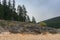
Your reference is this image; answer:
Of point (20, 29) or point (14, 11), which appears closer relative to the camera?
point (20, 29)

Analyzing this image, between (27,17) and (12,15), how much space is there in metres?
14.8

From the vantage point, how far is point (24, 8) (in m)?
125

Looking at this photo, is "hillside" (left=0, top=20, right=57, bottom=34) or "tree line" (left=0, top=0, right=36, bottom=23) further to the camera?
"tree line" (left=0, top=0, right=36, bottom=23)

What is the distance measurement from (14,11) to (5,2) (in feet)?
24.8

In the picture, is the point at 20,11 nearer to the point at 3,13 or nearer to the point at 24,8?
the point at 24,8

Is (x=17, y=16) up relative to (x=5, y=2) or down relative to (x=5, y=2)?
down

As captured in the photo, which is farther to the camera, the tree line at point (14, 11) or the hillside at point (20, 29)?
the tree line at point (14, 11)

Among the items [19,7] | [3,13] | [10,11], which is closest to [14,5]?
[19,7]

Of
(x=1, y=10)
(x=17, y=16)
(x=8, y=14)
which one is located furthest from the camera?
(x=17, y=16)

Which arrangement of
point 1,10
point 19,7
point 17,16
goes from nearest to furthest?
point 1,10 < point 17,16 < point 19,7

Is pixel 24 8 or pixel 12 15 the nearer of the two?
pixel 12 15

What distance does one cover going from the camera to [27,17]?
411 ft

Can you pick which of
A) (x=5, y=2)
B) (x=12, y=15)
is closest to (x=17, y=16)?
(x=12, y=15)

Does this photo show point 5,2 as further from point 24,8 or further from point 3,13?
point 3,13
